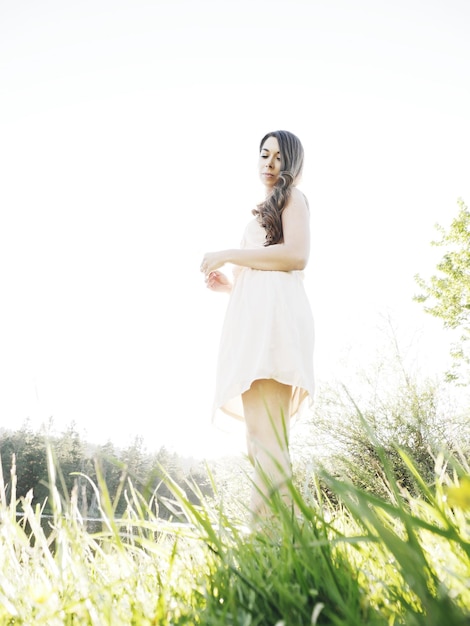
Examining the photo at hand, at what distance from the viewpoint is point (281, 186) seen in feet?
9.02

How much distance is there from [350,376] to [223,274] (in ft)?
32.5

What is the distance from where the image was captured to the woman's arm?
98.3 inches

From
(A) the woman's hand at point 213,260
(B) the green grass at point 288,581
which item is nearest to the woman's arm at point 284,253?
(A) the woman's hand at point 213,260

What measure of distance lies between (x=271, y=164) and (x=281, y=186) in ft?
0.85

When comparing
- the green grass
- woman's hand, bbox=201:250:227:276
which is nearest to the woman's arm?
woman's hand, bbox=201:250:227:276

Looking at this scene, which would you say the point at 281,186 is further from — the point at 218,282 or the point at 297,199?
the point at 218,282

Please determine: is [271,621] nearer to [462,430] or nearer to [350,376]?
[462,430]

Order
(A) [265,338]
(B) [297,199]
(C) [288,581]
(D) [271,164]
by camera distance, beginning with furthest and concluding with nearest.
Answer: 1. (D) [271,164]
2. (B) [297,199]
3. (A) [265,338]
4. (C) [288,581]

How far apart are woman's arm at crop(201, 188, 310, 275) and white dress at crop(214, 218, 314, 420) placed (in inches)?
3.5

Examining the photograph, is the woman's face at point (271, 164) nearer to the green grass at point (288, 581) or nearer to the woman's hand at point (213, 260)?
the woman's hand at point (213, 260)

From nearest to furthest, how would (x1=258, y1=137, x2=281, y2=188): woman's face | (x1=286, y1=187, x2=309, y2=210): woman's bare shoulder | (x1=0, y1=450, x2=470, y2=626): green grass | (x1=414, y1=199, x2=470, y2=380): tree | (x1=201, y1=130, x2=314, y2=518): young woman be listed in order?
(x1=0, y1=450, x2=470, y2=626): green grass, (x1=201, y1=130, x2=314, y2=518): young woman, (x1=286, y1=187, x2=309, y2=210): woman's bare shoulder, (x1=258, y1=137, x2=281, y2=188): woman's face, (x1=414, y1=199, x2=470, y2=380): tree

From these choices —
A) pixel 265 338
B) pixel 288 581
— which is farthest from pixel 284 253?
pixel 288 581

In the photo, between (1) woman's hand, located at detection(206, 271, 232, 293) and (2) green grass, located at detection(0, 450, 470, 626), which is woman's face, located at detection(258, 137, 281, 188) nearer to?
(1) woman's hand, located at detection(206, 271, 232, 293)

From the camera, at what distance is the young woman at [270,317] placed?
2277 millimetres
